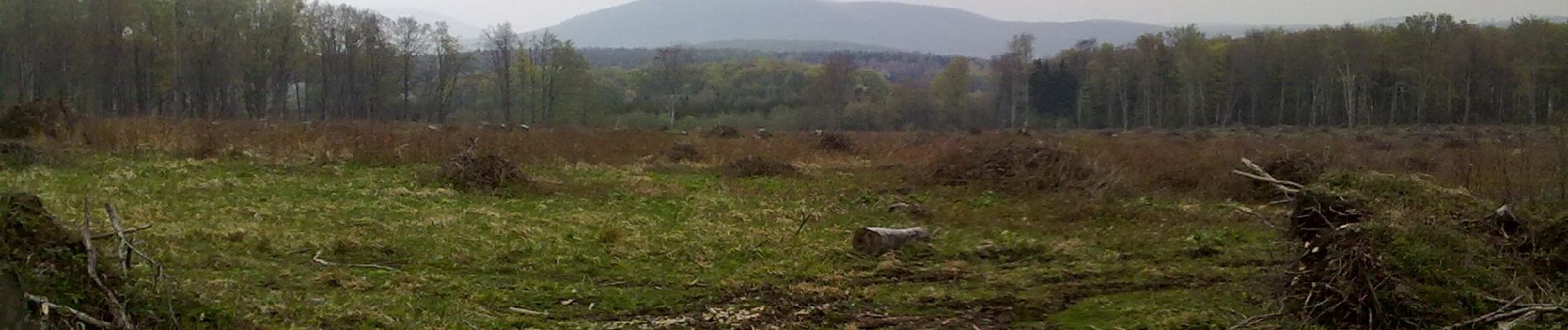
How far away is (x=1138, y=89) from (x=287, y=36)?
5369cm

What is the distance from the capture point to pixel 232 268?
722 cm

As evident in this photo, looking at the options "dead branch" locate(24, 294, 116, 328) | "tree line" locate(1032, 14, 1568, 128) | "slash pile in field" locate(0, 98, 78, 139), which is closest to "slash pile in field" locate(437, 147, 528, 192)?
"slash pile in field" locate(0, 98, 78, 139)

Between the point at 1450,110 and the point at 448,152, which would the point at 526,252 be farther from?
the point at 1450,110

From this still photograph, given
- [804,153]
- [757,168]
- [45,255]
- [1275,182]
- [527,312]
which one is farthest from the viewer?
[804,153]

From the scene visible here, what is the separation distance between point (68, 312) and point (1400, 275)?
21.4 feet

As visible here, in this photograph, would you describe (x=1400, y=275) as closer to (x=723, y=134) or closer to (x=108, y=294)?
(x=108, y=294)

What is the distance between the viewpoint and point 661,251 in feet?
29.8

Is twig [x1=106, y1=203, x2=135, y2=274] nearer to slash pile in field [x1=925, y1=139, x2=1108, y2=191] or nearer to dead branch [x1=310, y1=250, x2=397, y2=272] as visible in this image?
dead branch [x1=310, y1=250, x2=397, y2=272]

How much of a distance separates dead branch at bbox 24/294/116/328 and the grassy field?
1.78ft

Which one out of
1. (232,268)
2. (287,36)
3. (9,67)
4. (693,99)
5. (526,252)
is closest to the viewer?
(232,268)

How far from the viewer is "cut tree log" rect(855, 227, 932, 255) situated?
9.18 metres

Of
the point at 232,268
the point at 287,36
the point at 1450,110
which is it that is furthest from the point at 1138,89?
the point at 232,268

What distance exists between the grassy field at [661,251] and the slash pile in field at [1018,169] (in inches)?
16.2

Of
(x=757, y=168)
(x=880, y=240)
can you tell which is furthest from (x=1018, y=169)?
(x=880, y=240)
